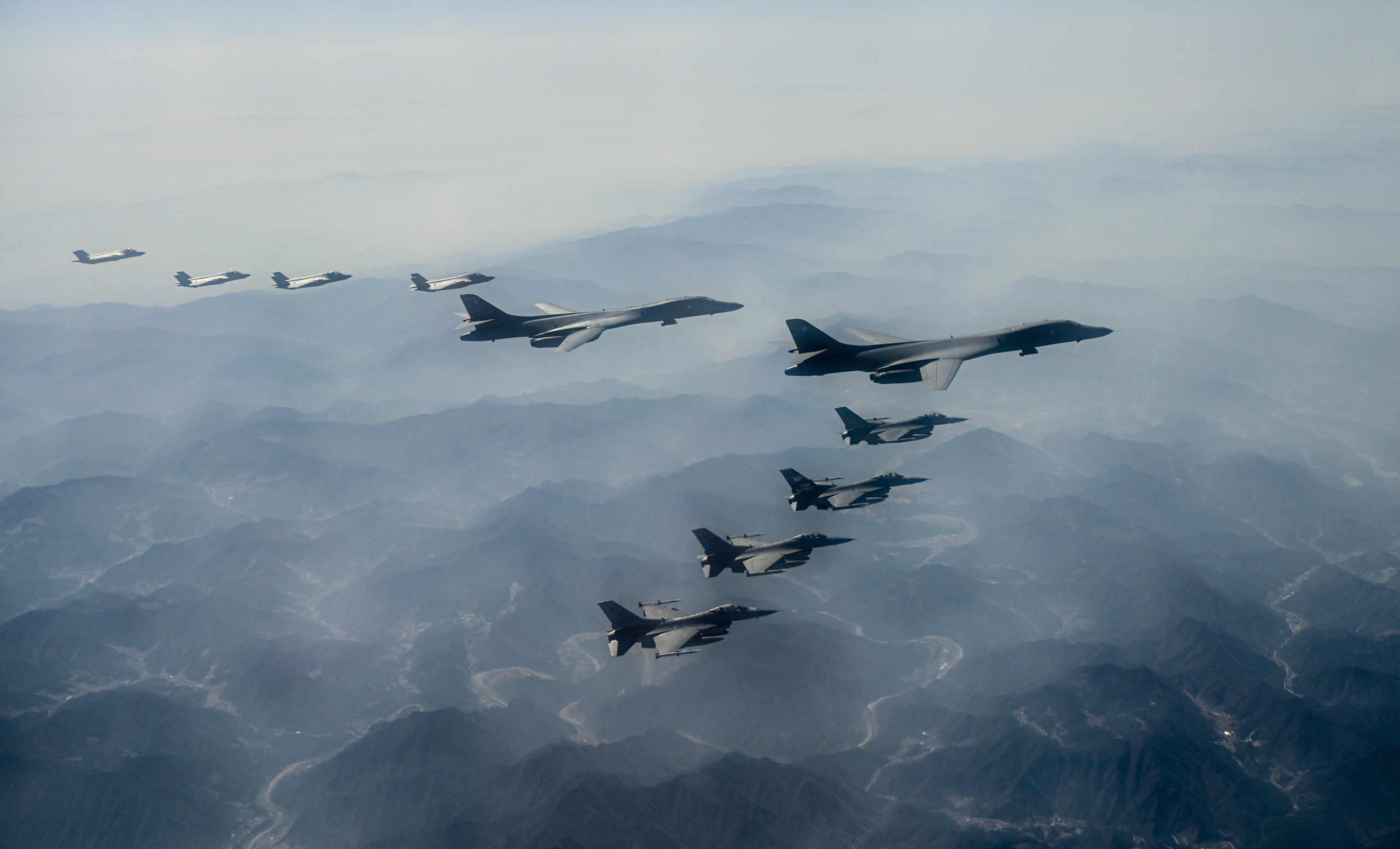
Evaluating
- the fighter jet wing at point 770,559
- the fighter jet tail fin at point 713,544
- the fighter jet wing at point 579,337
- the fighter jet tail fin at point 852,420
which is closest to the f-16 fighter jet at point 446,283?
the fighter jet wing at point 579,337

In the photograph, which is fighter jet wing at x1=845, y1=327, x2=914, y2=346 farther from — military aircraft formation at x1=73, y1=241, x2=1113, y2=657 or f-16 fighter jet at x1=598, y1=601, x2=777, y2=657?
f-16 fighter jet at x1=598, y1=601, x2=777, y2=657

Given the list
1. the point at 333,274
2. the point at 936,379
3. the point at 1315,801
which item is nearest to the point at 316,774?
the point at 333,274

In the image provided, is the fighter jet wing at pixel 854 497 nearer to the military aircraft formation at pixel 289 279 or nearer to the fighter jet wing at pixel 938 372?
the fighter jet wing at pixel 938 372

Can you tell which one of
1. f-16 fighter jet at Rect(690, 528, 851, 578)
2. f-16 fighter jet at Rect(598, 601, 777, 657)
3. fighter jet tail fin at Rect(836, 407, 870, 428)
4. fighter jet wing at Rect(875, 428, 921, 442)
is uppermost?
fighter jet tail fin at Rect(836, 407, 870, 428)

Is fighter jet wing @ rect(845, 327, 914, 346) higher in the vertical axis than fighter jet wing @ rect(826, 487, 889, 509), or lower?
higher

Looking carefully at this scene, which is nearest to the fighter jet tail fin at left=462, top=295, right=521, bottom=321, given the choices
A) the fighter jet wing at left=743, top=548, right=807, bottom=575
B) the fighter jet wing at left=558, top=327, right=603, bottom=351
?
the fighter jet wing at left=558, top=327, right=603, bottom=351

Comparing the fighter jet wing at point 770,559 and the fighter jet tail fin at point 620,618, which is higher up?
the fighter jet wing at point 770,559

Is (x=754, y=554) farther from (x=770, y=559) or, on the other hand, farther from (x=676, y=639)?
(x=676, y=639)
